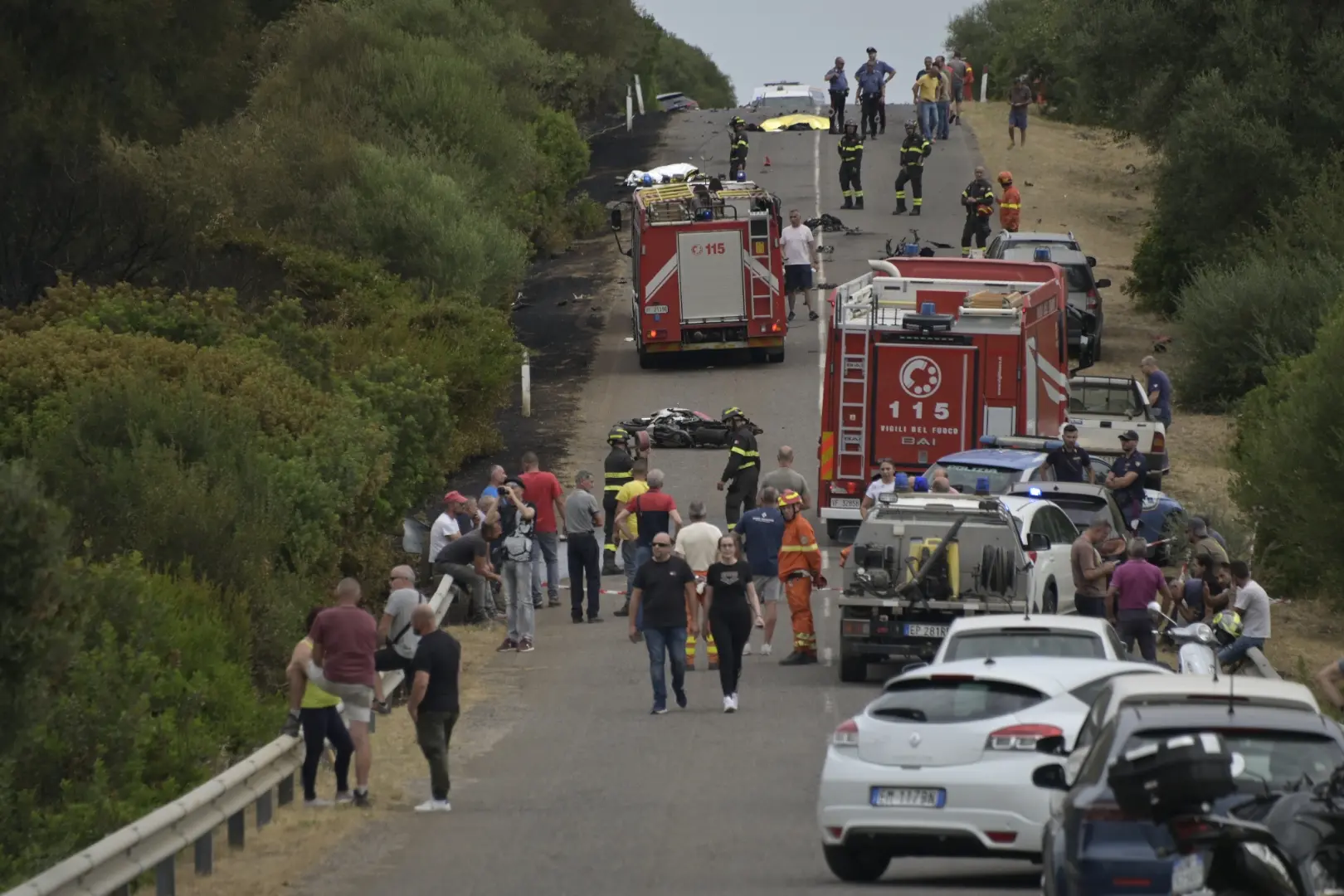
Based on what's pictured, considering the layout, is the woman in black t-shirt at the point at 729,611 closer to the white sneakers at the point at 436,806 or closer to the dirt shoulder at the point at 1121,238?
the white sneakers at the point at 436,806

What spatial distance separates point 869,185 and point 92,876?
46.4 meters

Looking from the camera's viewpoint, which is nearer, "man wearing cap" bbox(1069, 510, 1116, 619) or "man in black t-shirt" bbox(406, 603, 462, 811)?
"man in black t-shirt" bbox(406, 603, 462, 811)

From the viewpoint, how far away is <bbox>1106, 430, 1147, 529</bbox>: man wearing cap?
25422 millimetres

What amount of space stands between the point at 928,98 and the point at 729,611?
42652 mm

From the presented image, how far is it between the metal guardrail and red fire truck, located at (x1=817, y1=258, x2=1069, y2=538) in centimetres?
1247

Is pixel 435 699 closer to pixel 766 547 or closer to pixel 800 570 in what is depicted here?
pixel 800 570

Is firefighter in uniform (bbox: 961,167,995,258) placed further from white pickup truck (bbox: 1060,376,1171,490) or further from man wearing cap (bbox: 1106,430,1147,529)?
man wearing cap (bbox: 1106,430,1147,529)

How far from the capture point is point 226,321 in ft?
97.0

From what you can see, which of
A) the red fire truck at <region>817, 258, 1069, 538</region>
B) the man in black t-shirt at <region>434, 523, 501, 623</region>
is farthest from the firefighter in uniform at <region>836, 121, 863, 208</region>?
the man in black t-shirt at <region>434, 523, 501, 623</region>

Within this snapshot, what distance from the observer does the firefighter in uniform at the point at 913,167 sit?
4903cm

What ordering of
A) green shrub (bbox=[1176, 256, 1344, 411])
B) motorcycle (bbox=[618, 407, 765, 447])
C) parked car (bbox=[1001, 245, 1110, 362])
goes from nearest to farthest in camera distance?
motorcycle (bbox=[618, 407, 765, 447]) < green shrub (bbox=[1176, 256, 1344, 411]) < parked car (bbox=[1001, 245, 1110, 362])

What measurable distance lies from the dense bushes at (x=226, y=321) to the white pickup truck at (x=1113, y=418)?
28.8ft

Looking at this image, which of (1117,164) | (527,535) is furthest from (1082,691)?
(1117,164)

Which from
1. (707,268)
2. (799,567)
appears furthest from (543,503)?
(707,268)
